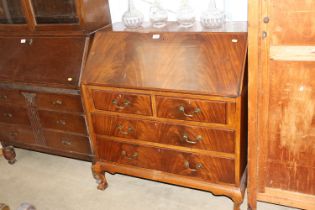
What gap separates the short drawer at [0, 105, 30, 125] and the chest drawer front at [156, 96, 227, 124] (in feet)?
3.87

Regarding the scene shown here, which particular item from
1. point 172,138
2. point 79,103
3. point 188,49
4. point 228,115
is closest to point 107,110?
point 79,103

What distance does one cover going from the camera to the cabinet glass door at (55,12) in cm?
217

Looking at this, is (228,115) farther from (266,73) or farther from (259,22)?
(259,22)

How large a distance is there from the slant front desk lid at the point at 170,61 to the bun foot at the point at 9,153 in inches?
47.2

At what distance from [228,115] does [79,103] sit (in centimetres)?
103

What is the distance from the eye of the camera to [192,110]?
1775 millimetres

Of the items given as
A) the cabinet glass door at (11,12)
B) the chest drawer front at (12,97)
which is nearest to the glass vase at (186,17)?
the cabinet glass door at (11,12)

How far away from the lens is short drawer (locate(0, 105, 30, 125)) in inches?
96.8

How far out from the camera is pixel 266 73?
5.25 feet

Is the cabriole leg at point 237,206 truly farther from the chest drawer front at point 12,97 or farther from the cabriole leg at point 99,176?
the chest drawer front at point 12,97

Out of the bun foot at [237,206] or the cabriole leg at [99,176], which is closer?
the bun foot at [237,206]

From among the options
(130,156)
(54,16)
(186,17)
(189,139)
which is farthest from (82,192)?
(186,17)

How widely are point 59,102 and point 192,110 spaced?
100 centimetres

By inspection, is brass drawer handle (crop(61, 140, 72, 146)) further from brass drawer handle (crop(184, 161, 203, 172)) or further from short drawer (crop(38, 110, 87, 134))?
brass drawer handle (crop(184, 161, 203, 172))
